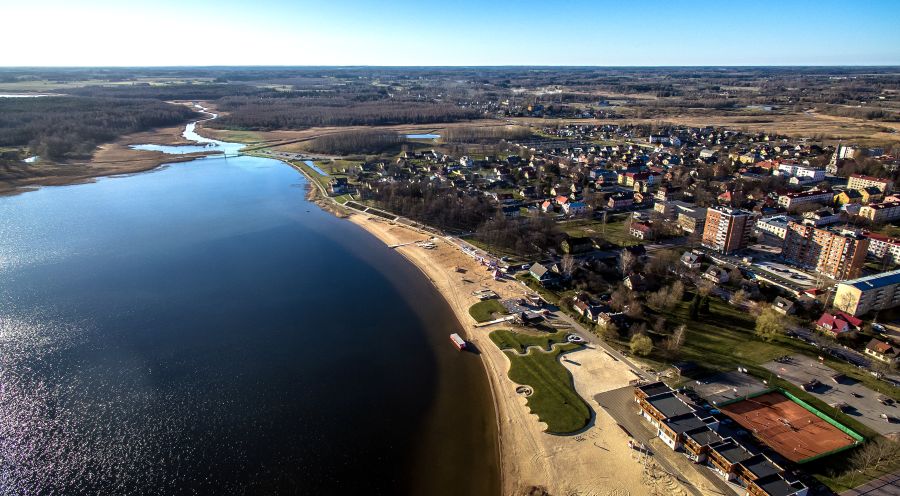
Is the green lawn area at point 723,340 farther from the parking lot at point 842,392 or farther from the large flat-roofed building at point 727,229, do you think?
the large flat-roofed building at point 727,229

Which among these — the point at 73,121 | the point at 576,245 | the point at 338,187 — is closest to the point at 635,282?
the point at 576,245

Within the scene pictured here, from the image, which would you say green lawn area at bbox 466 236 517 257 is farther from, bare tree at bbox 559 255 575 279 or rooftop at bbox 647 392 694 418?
rooftop at bbox 647 392 694 418

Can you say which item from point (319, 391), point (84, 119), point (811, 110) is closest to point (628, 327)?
point (319, 391)

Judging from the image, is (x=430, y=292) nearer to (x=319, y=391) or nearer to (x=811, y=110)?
(x=319, y=391)

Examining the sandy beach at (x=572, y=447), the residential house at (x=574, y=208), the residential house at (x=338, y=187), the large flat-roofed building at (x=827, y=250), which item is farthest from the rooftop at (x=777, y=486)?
the residential house at (x=338, y=187)

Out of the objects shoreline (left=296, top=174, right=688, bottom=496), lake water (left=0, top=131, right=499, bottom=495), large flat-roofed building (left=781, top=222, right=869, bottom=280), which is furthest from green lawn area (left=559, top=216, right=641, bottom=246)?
shoreline (left=296, top=174, right=688, bottom=496)
